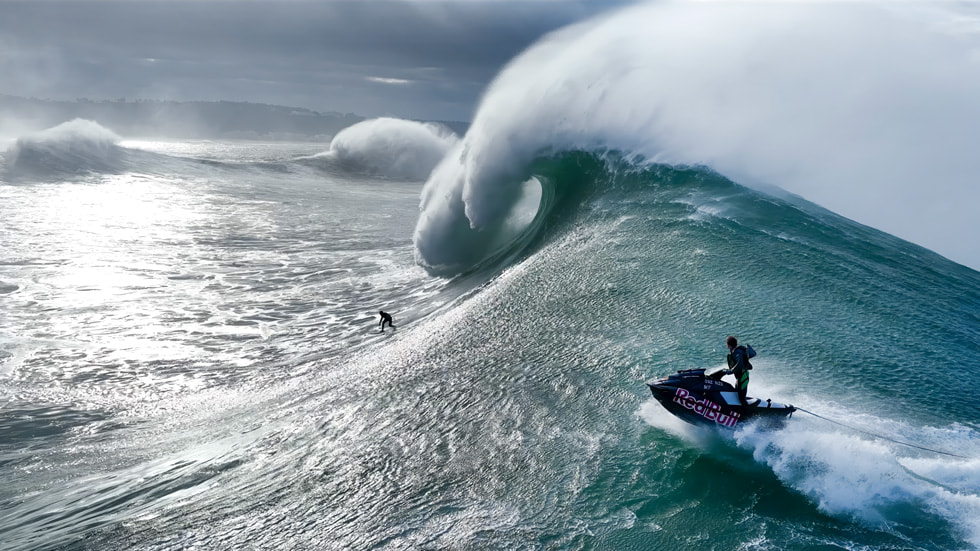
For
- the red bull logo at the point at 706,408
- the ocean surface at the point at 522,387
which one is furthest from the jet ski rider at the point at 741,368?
the ocean surface at the point at 522,387

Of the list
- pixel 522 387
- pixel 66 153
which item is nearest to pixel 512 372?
pixel 522 387

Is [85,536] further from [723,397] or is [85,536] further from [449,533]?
[723,397]

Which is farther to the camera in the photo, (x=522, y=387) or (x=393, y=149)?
(x=393, y=149)

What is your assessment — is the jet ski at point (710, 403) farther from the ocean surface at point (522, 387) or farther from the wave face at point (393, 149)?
the wave face at point (393, 149)

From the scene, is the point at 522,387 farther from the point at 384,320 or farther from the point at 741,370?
the point at 384,320

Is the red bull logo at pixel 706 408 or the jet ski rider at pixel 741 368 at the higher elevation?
the jet ski rider at pixel 741 368

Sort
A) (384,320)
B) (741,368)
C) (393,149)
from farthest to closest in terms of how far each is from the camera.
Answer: (393,149), (384,320), (741,368)

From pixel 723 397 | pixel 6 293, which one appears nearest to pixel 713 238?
pixel 723 397
